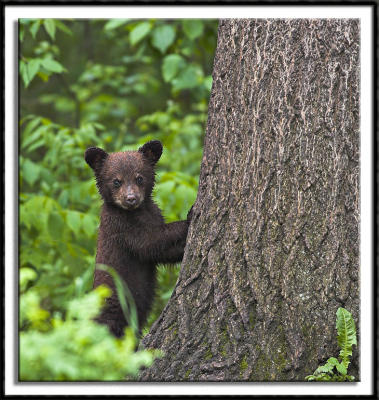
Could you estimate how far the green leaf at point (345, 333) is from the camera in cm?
347

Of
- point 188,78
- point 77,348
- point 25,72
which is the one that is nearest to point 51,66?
point 25,72

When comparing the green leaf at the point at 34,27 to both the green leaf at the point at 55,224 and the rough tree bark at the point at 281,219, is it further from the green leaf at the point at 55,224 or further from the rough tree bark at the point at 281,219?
the rough tree bark at the point at 281,219

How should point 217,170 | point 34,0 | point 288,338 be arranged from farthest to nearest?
point 34,0, point 217,170, point 288,338

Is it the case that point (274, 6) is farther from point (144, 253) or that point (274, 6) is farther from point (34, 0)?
point (144, 253)

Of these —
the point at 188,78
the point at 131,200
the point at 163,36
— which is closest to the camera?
the point at 131,200

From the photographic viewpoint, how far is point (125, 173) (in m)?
4.94

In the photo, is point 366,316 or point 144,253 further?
point 144,253

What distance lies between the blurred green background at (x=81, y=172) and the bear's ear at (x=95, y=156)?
0.61 meters

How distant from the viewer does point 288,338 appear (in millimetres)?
3486

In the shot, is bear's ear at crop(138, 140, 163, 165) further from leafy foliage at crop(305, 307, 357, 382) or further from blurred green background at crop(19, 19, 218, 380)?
leafy foliage at crop(305, 307, 357, 382)

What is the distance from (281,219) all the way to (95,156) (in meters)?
2.05

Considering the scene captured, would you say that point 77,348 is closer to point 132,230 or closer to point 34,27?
point 132,230

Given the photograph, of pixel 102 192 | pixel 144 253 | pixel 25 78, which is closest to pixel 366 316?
pixel 144 253

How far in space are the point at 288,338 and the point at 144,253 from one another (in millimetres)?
1662
